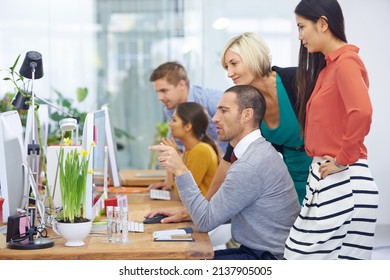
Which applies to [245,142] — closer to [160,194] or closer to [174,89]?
[160,194]

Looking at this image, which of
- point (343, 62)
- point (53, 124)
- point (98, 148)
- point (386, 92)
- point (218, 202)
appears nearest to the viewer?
point (343, 62)

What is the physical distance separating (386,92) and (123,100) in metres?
2.42

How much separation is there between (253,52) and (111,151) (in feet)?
2.92

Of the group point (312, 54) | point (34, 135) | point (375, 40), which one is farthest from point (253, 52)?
point (375, 40)

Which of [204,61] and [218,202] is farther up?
[204,61]

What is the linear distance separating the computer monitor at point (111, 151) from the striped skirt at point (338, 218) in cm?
121

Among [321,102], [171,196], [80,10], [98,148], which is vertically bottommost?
[171,196]

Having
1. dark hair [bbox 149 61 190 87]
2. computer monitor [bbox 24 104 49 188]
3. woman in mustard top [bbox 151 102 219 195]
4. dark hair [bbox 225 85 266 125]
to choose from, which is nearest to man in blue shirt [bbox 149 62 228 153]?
dark hair [bbox 149 61 190 87]

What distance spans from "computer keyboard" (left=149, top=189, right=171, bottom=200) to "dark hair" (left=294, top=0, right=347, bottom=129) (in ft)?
3.00

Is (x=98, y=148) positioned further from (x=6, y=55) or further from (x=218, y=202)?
(x=6, y=55)

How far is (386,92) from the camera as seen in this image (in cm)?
427

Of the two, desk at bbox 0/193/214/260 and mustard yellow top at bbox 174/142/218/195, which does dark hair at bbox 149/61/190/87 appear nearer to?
mustard yellow top at bbox 174/142/218/195

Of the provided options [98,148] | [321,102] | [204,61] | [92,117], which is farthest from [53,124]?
[321,102]

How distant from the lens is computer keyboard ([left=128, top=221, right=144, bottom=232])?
8.33ft
